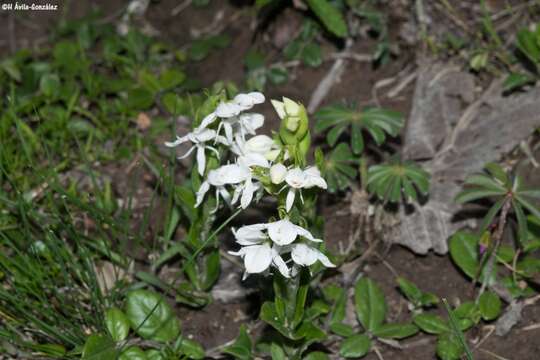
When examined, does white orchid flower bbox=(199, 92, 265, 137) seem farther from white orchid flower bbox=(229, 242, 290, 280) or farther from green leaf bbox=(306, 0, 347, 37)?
green leaf bbox=(306, 0, 347, 37)

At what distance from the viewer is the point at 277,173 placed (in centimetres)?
216

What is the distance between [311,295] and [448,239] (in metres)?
0.74

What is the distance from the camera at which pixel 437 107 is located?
149 inches

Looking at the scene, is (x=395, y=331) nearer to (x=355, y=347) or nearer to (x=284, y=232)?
(x=355, y=347)

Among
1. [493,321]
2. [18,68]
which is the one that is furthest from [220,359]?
[18,68]

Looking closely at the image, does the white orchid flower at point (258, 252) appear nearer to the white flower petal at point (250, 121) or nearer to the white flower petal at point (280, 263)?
the white flower petal at point (280, 263)

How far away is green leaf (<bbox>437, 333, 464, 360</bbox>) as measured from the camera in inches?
107

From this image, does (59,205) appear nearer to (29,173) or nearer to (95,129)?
(29,173)

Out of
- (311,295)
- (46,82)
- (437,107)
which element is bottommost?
(311,295)

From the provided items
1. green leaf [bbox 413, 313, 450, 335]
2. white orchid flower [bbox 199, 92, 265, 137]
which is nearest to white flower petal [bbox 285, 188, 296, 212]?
white orchid flower [bbox 199, 92, 265, 137]

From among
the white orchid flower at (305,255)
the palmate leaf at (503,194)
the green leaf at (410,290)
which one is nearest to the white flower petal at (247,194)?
the white orchid flower at (305,255)

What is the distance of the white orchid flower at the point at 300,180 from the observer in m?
2.16

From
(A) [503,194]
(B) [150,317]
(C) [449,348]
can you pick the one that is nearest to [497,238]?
(A) [503,194]

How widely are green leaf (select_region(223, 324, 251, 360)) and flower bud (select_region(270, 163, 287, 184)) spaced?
81 cm
